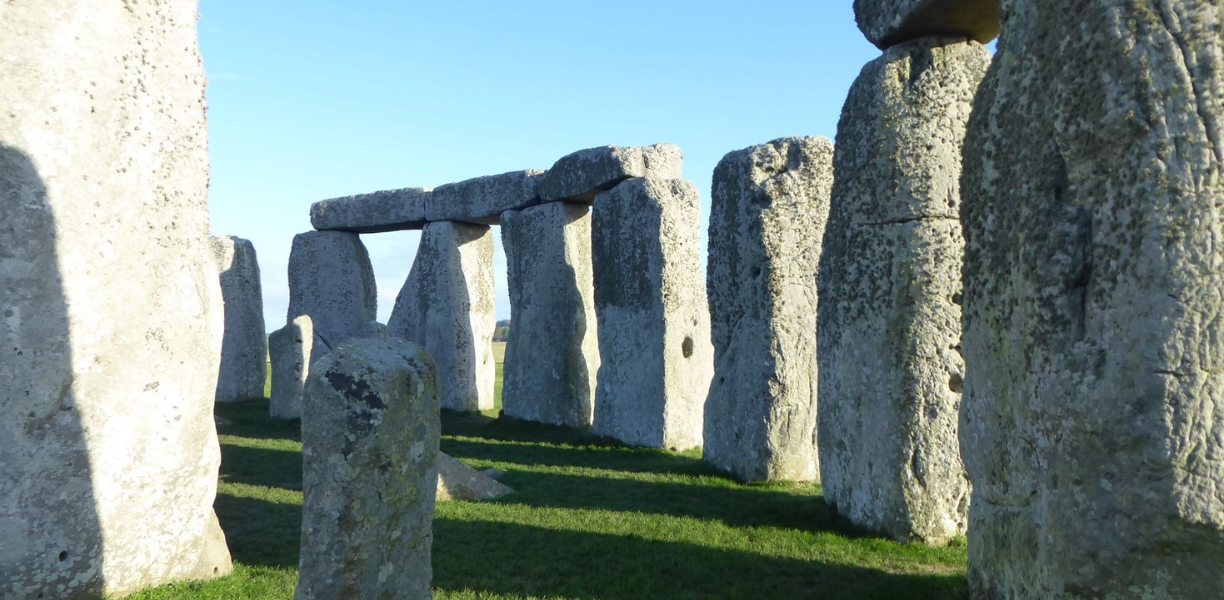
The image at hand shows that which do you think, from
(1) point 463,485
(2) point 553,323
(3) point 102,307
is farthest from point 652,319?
(3) point 102,307

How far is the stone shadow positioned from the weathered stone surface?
9.80ft

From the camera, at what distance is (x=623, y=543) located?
18.8ft

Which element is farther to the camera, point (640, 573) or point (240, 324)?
point (240, 324)

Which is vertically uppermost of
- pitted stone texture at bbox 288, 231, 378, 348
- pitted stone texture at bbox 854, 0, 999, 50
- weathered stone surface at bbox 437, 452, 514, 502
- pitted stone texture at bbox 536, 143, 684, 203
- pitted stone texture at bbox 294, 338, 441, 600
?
pitted stone texture at bbox 536, 143, 684, 203

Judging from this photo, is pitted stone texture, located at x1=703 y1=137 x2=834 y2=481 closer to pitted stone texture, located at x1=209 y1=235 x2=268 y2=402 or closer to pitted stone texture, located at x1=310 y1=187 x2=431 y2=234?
pitted stone texture, located at x1=310 y1=187 x2=431 y2=234

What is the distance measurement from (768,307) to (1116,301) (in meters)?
4.79

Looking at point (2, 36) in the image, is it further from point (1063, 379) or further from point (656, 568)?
point (1063, 379)

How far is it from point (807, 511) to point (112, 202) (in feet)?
14.9

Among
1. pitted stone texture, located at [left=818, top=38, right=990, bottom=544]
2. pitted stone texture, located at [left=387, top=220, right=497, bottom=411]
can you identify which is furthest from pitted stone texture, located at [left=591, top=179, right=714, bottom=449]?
pitted stone texture, located at [left=818, top=38, right=990, bottom=544]

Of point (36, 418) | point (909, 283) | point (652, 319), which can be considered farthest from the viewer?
point (652, 319)

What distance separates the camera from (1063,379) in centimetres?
296

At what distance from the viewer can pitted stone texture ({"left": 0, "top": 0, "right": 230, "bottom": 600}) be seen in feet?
13.9

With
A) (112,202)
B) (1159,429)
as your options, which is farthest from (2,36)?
(1159,429)

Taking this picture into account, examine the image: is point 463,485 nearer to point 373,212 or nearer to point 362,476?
point 362,476
